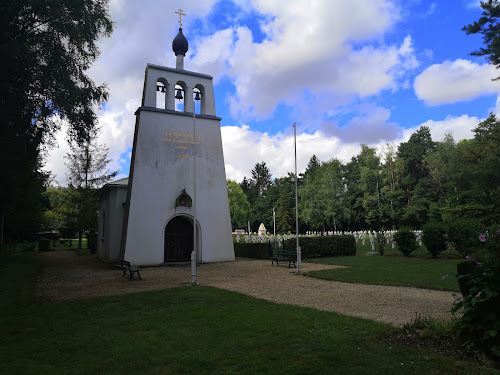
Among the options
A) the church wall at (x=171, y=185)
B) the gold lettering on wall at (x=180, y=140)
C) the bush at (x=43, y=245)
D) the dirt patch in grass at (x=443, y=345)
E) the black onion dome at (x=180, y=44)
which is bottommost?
the dirt patch in grass at (x=443, y=345)

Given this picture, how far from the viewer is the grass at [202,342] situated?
421 centimetres

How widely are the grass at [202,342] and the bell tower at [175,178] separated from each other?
9.59m

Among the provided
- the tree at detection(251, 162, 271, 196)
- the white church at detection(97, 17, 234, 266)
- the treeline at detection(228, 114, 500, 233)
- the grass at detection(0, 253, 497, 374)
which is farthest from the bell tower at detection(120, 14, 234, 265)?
the tree at detection(251, 162, 271, 196)

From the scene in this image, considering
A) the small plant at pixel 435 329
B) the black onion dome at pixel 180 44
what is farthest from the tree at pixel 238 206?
the small plant at pixel 435 329

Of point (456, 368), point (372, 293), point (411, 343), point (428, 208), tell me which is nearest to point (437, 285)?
point (372, 293)

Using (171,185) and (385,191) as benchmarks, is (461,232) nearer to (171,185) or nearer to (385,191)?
(171,185)

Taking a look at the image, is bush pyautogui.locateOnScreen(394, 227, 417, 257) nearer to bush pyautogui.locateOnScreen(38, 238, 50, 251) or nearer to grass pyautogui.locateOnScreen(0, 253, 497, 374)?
grass pyautogui.locateOnScreen(0, 253, 497, 374)

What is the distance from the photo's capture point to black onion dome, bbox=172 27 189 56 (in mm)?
20359

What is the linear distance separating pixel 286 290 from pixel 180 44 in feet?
54.3

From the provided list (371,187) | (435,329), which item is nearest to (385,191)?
(371,187)

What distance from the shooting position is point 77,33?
1209 centimetres

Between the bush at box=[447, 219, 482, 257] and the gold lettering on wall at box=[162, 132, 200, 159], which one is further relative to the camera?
the gold lettering on wall at box=[162, 132, 200, 159]

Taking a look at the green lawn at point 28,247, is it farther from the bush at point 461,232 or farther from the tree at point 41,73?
the bush at point 461,232

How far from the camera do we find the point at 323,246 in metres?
20.8
